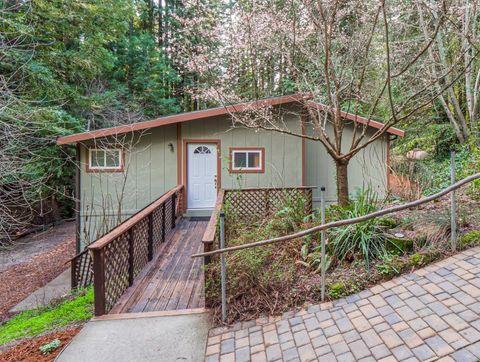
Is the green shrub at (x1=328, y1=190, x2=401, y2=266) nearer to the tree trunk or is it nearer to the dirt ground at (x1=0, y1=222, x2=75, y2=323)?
the tree trunk

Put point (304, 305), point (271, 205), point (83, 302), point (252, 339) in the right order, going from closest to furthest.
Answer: point (252, 339) → point (304, 305) → point (83, 302) → point (271, 205)

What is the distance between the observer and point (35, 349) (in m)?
2.92

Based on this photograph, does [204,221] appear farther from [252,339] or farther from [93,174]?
[252,339]

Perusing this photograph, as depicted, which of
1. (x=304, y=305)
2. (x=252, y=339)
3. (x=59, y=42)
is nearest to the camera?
(x=252, y=339)

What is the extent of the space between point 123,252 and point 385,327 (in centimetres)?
321

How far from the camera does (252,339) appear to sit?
2.75 metres

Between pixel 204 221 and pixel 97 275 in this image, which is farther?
pixel 204 221

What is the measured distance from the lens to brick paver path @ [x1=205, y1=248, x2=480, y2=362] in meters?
2.21

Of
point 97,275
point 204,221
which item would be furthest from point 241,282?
point 204,221

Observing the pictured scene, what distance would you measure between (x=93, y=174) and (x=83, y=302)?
410 cm

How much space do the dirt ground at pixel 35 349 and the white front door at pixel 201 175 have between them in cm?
503

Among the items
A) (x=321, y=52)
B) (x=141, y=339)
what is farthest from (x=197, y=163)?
(x=141, y=339)

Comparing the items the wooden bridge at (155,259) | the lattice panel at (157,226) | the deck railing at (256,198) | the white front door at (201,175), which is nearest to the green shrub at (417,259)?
the wooden bridge at (155,259)

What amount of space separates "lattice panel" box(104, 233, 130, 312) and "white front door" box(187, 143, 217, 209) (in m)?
3.94
